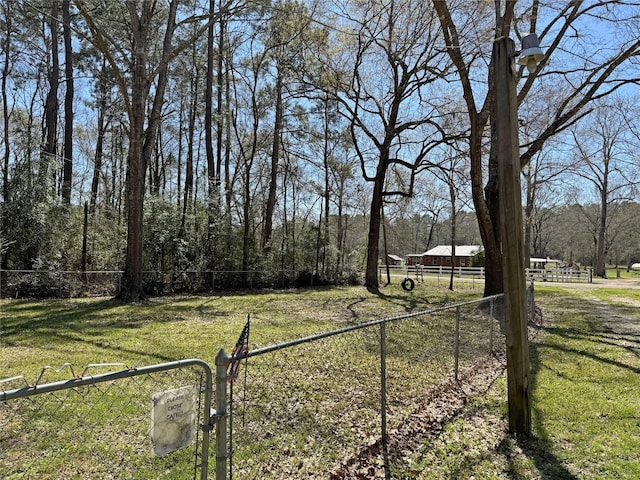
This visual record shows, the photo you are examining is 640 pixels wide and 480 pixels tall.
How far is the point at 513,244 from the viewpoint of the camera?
3.93 meters

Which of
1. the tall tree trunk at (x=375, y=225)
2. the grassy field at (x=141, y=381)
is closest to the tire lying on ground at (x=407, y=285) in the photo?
the tall tree trunk at (x=375, y=225)

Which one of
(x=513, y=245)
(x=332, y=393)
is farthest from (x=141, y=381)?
(x=513, y=245)

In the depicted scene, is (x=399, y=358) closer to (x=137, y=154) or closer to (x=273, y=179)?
(x=137, y=154)

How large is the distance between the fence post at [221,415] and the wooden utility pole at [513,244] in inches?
118

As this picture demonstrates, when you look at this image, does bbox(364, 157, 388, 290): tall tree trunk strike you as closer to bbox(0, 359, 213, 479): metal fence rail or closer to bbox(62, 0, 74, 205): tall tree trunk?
bbox(62, 0, 74, 205): tall tree trunk

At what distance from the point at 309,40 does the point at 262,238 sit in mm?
9284

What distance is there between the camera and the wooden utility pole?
3.94 m

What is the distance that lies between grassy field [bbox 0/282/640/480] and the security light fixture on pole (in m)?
0.39

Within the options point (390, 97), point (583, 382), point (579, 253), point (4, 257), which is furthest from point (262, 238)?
point (579, 253)

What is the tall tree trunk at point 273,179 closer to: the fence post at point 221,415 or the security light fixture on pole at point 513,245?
the security light fixture on pole at point 513,245

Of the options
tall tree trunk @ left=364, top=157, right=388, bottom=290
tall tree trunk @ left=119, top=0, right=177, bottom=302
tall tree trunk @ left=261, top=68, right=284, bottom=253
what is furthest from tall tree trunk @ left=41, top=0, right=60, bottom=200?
tall tree trunk @ left=364, top=157, right=388, bottom=290

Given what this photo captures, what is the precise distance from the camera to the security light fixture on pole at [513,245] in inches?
155

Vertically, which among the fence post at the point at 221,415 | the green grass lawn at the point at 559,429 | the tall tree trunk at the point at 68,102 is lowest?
the green grass lawn at the point at 559,429

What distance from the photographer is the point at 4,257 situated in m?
13.5
